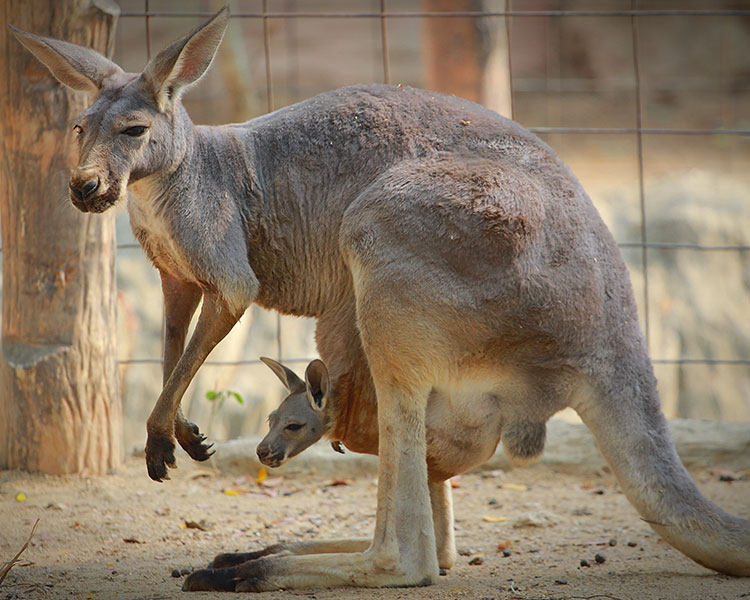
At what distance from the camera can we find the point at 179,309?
13.1 feet

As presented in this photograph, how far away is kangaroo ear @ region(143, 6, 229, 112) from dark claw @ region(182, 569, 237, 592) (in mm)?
1752

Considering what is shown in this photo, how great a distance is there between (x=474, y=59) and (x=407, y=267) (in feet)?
10.2

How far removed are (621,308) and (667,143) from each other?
36.4 ft

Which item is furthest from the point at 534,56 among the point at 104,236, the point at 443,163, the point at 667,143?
the point at 443,163

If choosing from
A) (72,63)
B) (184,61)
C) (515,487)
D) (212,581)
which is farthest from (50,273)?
(515,487)

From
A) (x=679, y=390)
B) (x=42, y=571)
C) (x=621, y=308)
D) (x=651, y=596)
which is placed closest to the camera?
(x=651, y=596)

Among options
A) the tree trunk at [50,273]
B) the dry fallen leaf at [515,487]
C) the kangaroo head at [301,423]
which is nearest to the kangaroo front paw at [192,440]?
the kangaroo head at [301,423]

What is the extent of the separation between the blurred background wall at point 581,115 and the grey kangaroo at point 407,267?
1.93 m

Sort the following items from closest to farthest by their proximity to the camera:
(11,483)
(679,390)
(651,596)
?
(651,596) → (11,483) → (679,390)

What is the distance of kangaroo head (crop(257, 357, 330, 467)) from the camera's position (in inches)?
151

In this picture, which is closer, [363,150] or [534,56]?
[363,150]

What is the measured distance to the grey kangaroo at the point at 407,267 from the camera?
340 cm

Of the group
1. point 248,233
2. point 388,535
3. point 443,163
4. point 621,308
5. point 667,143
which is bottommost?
point 388,535

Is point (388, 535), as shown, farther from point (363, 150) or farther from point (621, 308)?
point (363, 150)
